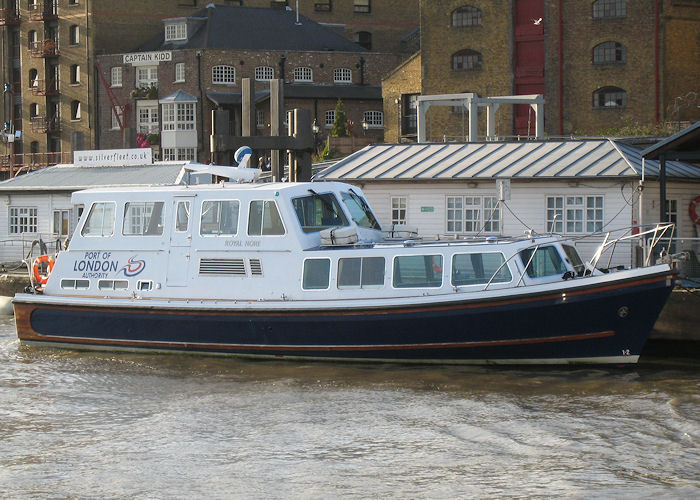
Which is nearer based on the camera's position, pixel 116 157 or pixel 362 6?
pixel 116 157

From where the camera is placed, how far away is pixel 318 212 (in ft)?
67.4

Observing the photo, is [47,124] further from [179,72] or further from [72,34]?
[179,72]

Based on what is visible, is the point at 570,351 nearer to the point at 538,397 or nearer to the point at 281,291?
the point at 538,397

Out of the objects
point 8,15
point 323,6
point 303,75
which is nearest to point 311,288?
point 303,75

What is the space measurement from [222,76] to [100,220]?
132 feet

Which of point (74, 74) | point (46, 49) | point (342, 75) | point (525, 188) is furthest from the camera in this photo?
point (46, 49)

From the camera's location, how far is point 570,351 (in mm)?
18453

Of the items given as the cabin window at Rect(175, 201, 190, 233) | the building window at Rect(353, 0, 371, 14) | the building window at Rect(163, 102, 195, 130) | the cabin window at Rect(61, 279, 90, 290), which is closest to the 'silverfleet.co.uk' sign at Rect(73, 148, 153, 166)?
the cabin window at Rect(61, 279, 90, 290)

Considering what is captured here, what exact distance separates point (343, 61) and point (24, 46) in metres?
21.4

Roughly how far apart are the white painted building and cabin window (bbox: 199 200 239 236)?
4.13 m

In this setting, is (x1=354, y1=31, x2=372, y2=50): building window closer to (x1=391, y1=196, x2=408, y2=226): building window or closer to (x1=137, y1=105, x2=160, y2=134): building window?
(x1=137, y1=105, x2=160, y2=134): building window

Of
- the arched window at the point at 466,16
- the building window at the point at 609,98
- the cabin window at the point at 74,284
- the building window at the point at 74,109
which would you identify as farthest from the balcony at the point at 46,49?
the cabin window at the point at 74,284

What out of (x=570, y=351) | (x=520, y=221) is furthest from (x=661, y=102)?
(x=570, y=351)

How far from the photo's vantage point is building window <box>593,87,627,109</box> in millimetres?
45853
